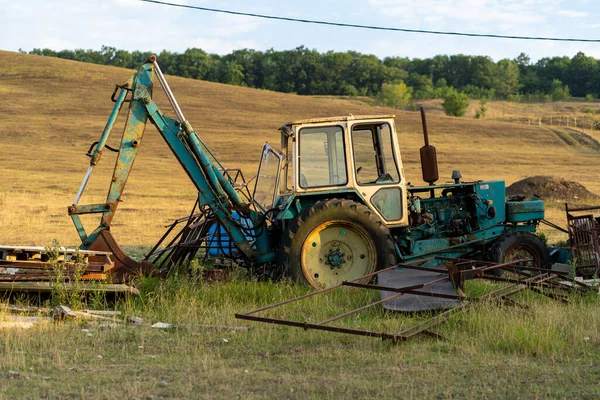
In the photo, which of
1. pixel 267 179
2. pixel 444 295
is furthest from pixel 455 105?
pixel 444 295

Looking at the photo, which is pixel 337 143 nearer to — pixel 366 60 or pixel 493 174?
pixel 493 174

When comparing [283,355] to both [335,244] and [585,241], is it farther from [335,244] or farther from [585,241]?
[585,241]

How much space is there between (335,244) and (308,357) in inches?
148

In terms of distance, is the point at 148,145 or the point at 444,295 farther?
the point at 148,145

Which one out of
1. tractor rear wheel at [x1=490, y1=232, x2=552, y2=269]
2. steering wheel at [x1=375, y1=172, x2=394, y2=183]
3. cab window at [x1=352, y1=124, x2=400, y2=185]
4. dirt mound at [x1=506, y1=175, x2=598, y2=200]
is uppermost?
cab window at [x1=352, y1=124, x2=400, y2=185]

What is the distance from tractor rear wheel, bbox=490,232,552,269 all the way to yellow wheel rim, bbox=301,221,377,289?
2.05 m

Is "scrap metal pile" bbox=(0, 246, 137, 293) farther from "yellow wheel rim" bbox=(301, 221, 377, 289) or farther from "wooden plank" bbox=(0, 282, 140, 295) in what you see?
"yellow wheel rim" bbox=(301, 221, 377, 289)

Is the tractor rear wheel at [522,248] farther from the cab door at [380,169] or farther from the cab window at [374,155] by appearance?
the cab window at [374,155]

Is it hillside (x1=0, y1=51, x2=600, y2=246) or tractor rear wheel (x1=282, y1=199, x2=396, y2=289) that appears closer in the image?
tractor rear wheel (x1=282, y1=199, x2=396, y2=289)

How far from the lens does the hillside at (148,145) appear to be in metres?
25.2

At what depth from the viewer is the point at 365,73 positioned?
88.4 meters

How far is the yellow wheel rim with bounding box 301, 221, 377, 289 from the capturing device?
1075 centimetres

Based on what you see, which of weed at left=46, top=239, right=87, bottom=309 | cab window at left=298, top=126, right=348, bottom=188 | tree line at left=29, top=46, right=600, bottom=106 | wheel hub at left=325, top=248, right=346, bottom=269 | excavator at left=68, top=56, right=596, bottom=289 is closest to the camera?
weed at left=46, top=239, right=87, bottom=309

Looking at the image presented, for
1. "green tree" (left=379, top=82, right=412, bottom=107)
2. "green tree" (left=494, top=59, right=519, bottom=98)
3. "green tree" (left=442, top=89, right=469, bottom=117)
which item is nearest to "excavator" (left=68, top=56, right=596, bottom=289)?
"green tree" (left=442, top=89, right=469, bottom=117)
